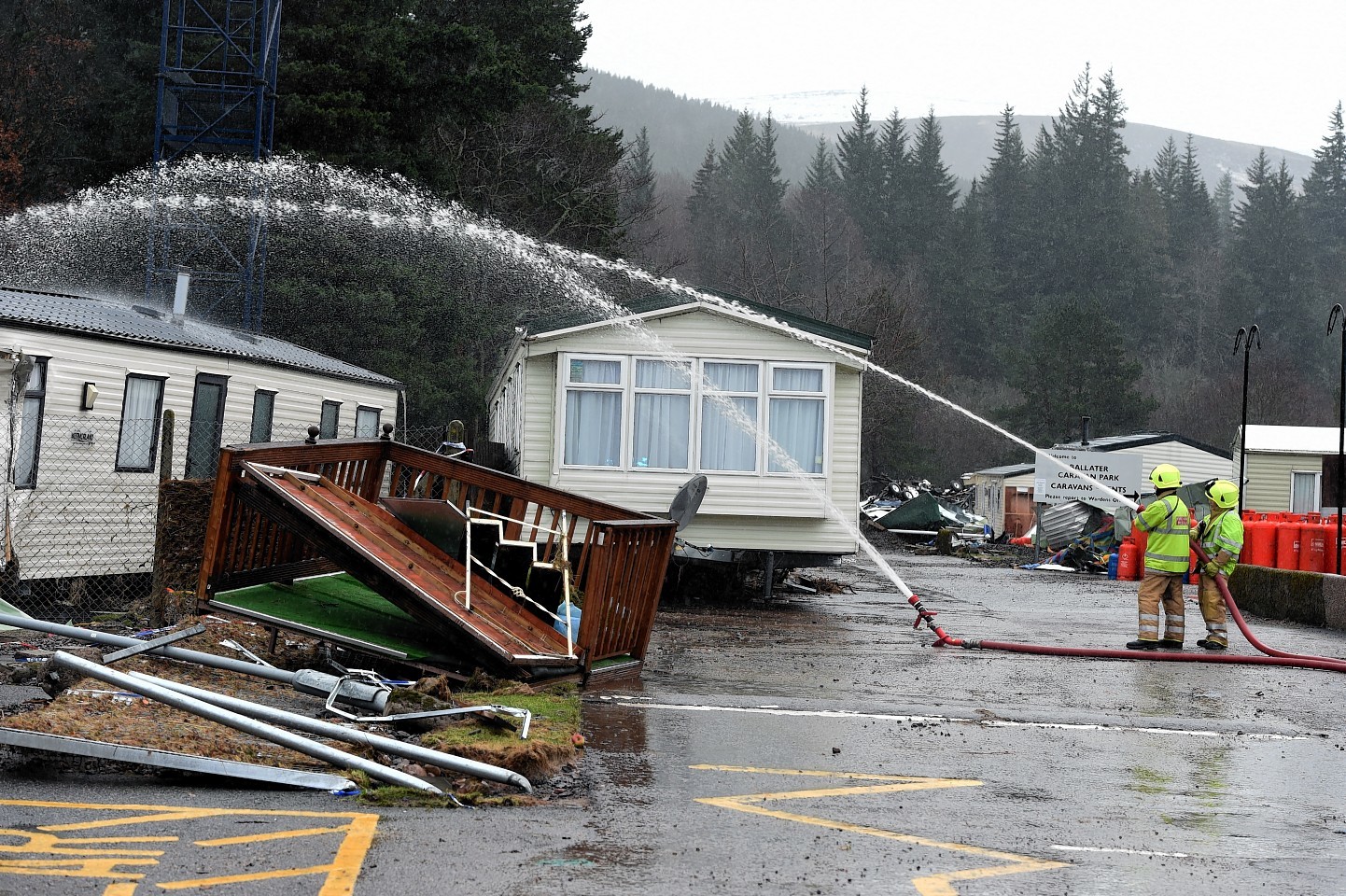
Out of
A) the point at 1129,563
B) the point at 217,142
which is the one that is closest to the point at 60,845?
the point at 217,142

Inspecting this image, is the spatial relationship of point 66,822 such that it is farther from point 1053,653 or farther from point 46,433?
point 46,433

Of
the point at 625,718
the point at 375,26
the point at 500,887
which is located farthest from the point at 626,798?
the point at 375,26

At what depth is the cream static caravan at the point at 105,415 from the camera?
1544cm

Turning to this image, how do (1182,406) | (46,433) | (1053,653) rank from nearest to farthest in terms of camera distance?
(1053,653), (46,433), (1182,406)

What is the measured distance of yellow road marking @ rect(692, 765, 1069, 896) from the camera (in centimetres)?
528

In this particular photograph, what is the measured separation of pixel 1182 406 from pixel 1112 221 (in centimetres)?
1139

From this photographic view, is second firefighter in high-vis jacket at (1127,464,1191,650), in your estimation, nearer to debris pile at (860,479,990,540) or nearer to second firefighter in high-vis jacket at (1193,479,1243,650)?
second firefighter in high-vis jacket at (1193,479,1243,650)

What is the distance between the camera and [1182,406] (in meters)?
78.2

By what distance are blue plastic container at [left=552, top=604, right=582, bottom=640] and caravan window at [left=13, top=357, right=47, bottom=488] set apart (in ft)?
26.9

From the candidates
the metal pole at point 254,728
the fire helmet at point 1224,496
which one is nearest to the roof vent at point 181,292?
the fire helmet at point 1224,496

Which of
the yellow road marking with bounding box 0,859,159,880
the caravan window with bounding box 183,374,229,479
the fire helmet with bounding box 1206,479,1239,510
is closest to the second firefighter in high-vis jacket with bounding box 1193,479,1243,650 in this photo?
the fire helmet with bounding box 1206,479,1239,510

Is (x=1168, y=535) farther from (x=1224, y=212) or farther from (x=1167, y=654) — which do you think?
(x=1224, y=212)

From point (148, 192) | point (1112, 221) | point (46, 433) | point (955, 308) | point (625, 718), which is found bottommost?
point (625, 718)

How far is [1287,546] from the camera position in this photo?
23.0 meters
